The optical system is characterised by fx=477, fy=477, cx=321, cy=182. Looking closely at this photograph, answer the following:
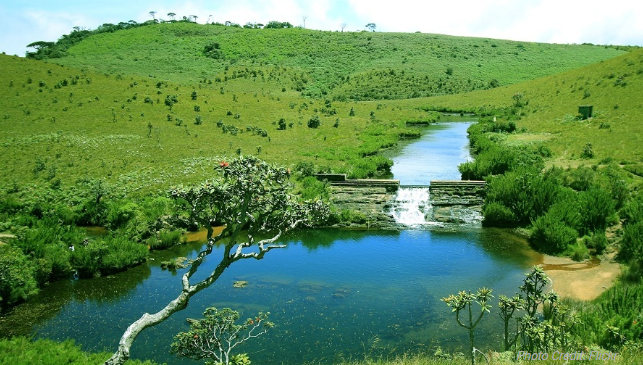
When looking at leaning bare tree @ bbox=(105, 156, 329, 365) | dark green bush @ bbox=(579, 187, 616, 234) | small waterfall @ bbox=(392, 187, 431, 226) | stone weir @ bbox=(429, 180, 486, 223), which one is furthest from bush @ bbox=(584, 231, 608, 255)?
leaning bare tree @ bbox=(105, 156, 329, 365)

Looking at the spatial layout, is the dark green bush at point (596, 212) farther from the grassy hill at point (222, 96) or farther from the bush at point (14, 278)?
the bush at point (14, 278)

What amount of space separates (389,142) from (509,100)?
36.4 meters

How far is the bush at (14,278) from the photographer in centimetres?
1830

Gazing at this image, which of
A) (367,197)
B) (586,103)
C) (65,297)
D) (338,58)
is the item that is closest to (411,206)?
(367,197)

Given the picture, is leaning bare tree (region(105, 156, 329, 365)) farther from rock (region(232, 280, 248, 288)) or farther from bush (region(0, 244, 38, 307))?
bush (region(0, 244, 38, 307))

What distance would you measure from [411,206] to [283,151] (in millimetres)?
16746

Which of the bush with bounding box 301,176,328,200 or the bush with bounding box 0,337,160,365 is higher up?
the bush with bounding box 301,176,328,200

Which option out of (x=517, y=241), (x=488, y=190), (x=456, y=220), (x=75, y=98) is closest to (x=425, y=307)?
(x=517, y=241)

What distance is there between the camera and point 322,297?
19391 mm

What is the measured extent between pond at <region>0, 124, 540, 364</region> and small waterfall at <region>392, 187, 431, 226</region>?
3221mm

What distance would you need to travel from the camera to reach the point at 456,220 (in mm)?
29672

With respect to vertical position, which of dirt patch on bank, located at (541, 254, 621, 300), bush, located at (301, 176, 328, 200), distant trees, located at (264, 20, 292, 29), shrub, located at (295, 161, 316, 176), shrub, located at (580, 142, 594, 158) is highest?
distant trees, located at (264, 20, 292, 29)

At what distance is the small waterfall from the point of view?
30531mm

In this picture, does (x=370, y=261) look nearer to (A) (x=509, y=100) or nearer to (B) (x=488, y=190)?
(B) (x=488, y=190)
